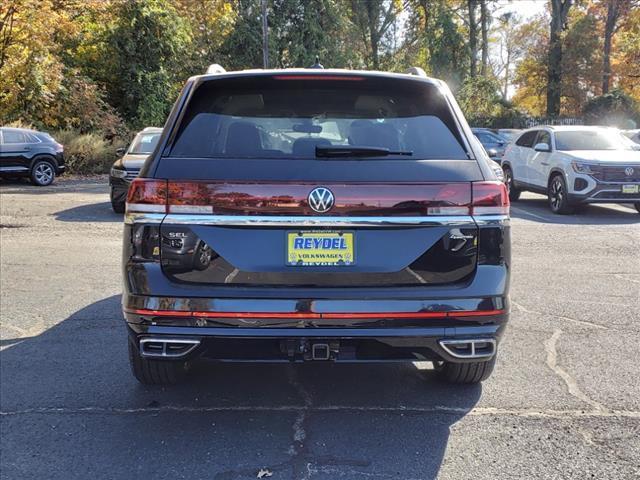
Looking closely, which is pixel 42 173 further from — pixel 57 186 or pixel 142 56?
pixel 142 56

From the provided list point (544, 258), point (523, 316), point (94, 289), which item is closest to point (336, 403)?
point (523, 316)

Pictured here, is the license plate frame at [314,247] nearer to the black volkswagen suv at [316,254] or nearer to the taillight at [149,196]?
the black volkswagen suv at [316,254]

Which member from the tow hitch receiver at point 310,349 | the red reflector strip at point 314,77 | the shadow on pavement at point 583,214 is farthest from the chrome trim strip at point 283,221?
the shadow on pavement at point 583,214

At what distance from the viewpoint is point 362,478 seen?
3.06m

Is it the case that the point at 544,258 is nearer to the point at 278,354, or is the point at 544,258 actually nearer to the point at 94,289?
the point at 94,289

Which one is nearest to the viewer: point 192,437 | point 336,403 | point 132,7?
point 192,437

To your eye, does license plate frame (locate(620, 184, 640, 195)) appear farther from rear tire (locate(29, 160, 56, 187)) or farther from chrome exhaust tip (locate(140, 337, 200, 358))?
rear tire (locate(29, 160, 56, 187))

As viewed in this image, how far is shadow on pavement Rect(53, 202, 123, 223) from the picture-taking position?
38.9 feet

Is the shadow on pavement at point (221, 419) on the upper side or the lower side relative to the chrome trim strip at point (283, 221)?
lower

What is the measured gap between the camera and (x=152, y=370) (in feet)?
12.8

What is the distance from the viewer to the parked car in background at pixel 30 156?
A: 1706 cm

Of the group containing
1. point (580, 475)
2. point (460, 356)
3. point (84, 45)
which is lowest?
point (580, 475)

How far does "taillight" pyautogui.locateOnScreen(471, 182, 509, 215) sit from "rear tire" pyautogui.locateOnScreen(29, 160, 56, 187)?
16664mm

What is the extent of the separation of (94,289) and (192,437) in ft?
12.1
